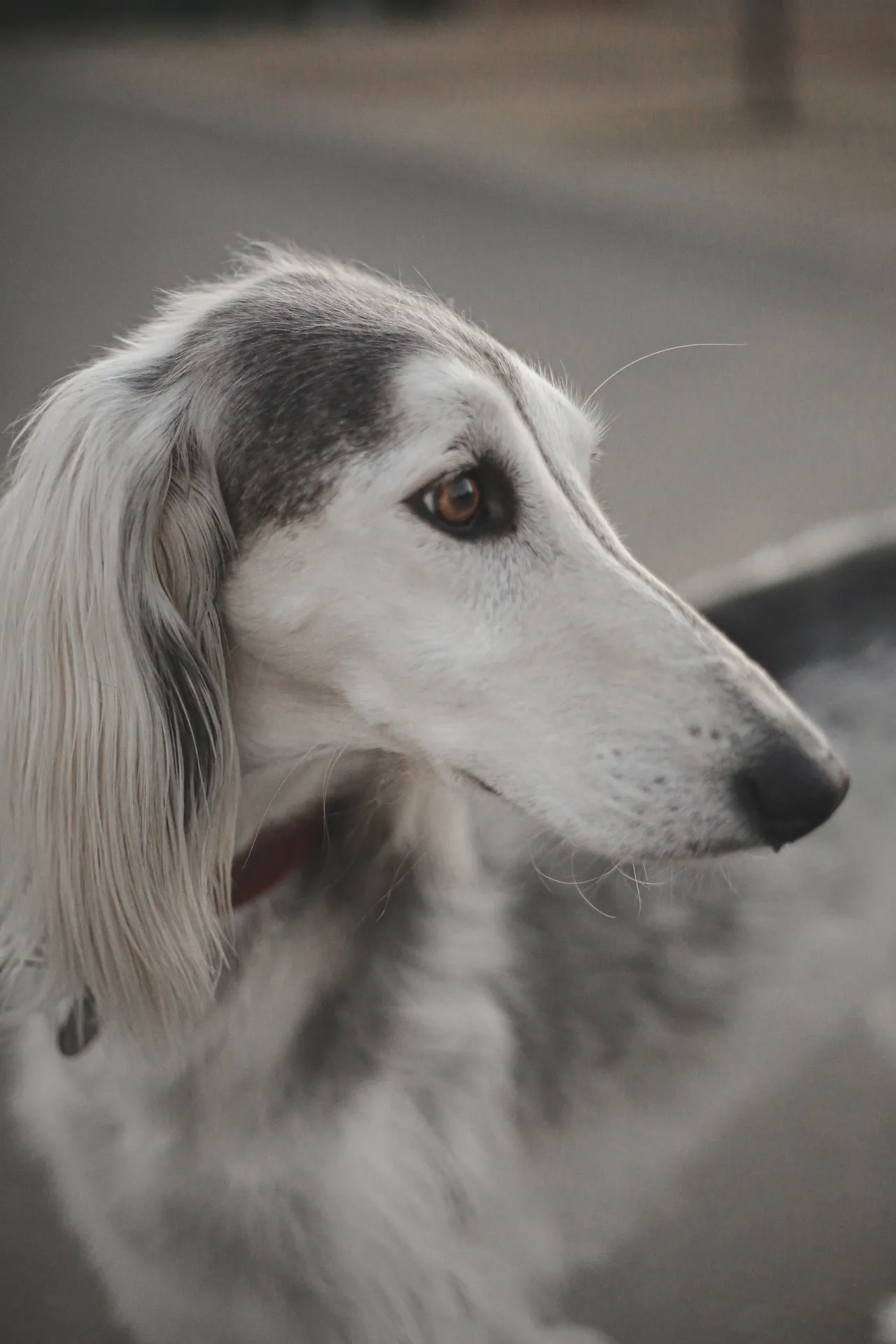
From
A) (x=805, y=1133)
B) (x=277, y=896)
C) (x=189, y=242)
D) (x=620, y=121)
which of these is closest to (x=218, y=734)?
(x=277, y=896)

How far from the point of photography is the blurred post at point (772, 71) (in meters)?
3.11

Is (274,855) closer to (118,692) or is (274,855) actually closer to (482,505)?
(118,692)

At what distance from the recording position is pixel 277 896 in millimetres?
1030

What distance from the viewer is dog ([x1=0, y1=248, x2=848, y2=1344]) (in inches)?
34.0

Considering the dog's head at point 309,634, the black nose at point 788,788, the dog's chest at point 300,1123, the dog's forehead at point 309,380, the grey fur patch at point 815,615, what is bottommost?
the dog's chest at point 300,1123

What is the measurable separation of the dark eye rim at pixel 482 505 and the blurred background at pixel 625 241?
0.74m

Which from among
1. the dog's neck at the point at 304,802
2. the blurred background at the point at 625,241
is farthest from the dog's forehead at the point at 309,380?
the blurred background at the point at 625,241

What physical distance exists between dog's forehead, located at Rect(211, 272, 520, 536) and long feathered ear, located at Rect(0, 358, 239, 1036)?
0.04m

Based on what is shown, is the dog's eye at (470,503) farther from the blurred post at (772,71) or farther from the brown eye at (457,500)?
the blurred post at (772,71)

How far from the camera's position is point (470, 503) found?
0.88 m

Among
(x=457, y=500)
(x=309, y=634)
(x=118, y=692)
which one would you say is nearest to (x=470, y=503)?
(x=457, y=500)

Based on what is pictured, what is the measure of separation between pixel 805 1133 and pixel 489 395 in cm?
90

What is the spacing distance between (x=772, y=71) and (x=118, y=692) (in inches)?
118

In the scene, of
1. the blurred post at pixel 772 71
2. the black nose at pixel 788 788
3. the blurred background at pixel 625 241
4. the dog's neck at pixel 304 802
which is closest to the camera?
the black nose at pixel 788 788
